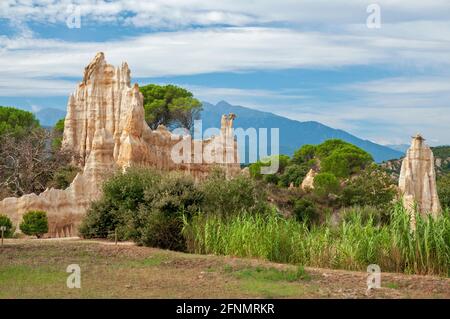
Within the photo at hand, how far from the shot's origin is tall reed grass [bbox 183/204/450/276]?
14.0 metres

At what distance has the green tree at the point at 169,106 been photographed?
217 ft

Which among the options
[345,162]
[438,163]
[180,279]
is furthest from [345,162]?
[180,279]

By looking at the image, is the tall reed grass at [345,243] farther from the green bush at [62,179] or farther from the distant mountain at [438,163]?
the distant mountain at [438,163]

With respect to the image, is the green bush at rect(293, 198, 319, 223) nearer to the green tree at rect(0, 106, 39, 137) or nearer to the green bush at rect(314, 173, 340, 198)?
the green bush at rect(314, 173, 340, 198)

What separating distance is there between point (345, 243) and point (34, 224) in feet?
45.2

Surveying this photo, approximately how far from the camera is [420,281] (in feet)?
40.7

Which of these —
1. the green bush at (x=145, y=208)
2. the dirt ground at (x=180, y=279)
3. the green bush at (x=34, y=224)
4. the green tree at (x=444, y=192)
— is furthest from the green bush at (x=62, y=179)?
the green tree at (x=444, y=192)

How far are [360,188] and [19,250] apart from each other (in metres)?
32.2

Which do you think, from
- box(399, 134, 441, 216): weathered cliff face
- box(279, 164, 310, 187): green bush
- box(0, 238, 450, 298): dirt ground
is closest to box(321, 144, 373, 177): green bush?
box(279, 164, 310, 187): green bush

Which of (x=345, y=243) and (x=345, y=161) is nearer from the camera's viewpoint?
(x=345, y=243)

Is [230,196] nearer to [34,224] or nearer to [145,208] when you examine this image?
[145,208]

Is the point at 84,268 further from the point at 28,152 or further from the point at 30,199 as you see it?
the point at 28,152

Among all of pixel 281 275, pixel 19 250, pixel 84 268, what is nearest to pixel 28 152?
pixel 19 250

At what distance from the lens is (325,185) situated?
4884 centimetres
